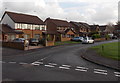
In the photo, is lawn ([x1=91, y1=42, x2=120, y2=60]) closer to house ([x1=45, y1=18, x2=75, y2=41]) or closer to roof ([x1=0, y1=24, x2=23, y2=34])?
roof ([x1=0, y1=24, x2=23, y2=34])

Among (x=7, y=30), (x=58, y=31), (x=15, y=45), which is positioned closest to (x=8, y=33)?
(x=7, y=30)

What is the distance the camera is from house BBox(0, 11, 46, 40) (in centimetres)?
4166

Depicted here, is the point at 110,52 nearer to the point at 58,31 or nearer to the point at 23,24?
the point at 23,24

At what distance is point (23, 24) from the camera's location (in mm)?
42906

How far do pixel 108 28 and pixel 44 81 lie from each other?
99218mm

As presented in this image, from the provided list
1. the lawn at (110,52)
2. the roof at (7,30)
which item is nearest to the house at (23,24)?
the roof at (7,30)

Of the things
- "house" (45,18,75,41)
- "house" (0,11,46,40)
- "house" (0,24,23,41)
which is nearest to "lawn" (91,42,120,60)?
"house" (0,24,23,41)

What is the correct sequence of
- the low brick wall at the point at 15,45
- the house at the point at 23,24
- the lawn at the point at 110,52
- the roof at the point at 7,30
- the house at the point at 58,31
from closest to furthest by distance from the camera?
the lawn at the point at 110,52 → the low brick wall at the point at 15,45 → the roof at the point at 7,30 → the house at the point at 23,24 → the house at the point at 58,31

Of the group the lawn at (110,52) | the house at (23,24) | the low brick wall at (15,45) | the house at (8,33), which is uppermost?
the house at (23,24)

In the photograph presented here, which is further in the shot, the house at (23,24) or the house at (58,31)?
the house at (58,31)

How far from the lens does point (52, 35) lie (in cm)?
4997

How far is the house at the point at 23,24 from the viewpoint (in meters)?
41.7

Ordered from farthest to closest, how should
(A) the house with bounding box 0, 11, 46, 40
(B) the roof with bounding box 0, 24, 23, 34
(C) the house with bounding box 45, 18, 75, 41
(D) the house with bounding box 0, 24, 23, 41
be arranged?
(C) the house with bounding box 45, 18, 75, 41
(A) the house with bounding box 0, 11, 46, 40
(B) the roof with bounding box 0, 24, 23, 34
(D) the house with bounding box 0, 24, 23, 41

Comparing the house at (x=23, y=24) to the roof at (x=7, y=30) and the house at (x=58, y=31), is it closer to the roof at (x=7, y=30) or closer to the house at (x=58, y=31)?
the roof at (x=7, y=30)
